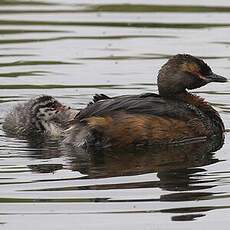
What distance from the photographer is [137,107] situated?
1188cm

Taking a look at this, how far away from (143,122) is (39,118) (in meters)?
1.70

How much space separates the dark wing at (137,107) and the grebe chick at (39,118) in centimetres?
83

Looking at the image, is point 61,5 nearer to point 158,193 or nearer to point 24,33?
point 24,33

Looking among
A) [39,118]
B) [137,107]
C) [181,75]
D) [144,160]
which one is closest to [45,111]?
[39,118]

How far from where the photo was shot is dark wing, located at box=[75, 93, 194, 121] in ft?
38.8

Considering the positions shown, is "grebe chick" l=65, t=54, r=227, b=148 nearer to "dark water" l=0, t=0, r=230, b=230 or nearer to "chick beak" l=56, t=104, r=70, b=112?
"dark water" l=0, t=0, r=230, b=230

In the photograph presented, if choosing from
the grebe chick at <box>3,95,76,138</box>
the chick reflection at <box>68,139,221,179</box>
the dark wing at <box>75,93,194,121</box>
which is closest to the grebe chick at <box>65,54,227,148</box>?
the dark wing at <box>75,93,194,121</box>

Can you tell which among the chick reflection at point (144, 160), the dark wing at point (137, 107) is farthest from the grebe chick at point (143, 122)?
the chick reflection at point (144, 160)

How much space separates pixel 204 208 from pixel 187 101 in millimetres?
3408

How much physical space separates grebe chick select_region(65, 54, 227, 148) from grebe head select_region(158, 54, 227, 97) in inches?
0.4

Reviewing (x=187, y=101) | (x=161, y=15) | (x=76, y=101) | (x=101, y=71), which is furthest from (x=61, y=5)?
(x=187, y=101)

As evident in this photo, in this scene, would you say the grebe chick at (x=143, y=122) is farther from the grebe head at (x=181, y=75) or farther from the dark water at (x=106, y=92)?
the dark water at (x=106, y=92)

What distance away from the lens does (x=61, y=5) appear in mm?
20094

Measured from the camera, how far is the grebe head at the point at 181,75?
492 inches
